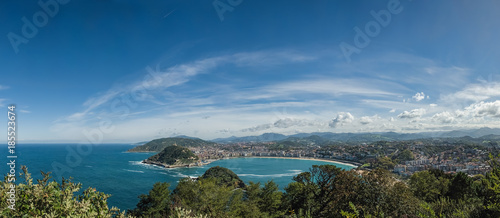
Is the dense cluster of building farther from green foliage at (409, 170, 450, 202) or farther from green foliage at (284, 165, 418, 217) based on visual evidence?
green foliage at (284, 165, 418, 217)

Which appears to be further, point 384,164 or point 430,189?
point 384,164

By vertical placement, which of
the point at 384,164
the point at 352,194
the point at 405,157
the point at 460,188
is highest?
the point at 352,194

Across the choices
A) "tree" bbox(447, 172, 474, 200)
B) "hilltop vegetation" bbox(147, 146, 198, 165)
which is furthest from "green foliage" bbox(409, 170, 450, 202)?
"hilltop vegetation" bbox(147, 146, 198, 165)

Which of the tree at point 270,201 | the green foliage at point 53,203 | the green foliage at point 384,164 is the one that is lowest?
the green foliage at point 384,164

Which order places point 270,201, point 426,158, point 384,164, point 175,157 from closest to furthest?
1. point 270,201
2. point 384,164
3. point 426,158
4. point 175,157

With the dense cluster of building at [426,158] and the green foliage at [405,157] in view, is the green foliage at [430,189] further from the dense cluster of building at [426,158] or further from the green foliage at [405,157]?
the green foliage at [405,157]

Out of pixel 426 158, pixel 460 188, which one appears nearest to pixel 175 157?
pixel 460 188

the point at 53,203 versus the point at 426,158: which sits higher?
the point at 53,203

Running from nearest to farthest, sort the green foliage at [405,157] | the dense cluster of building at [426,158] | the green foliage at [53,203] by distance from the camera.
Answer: the green foliage at [53,203], the dense cluster of building at [426,158], the green foliage at [405,157]

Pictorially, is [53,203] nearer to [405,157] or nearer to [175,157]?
[175,157]

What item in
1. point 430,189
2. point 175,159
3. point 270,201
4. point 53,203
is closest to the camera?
point 53,203

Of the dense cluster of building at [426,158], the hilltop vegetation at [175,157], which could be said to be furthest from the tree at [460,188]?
the hilltop vegetation at [175,157]

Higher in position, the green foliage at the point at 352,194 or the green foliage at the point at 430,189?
the green foliage at the point at 352,194

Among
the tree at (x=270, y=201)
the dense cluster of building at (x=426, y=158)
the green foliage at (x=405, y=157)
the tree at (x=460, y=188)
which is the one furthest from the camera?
the green foliage at (x=405, y=157)
